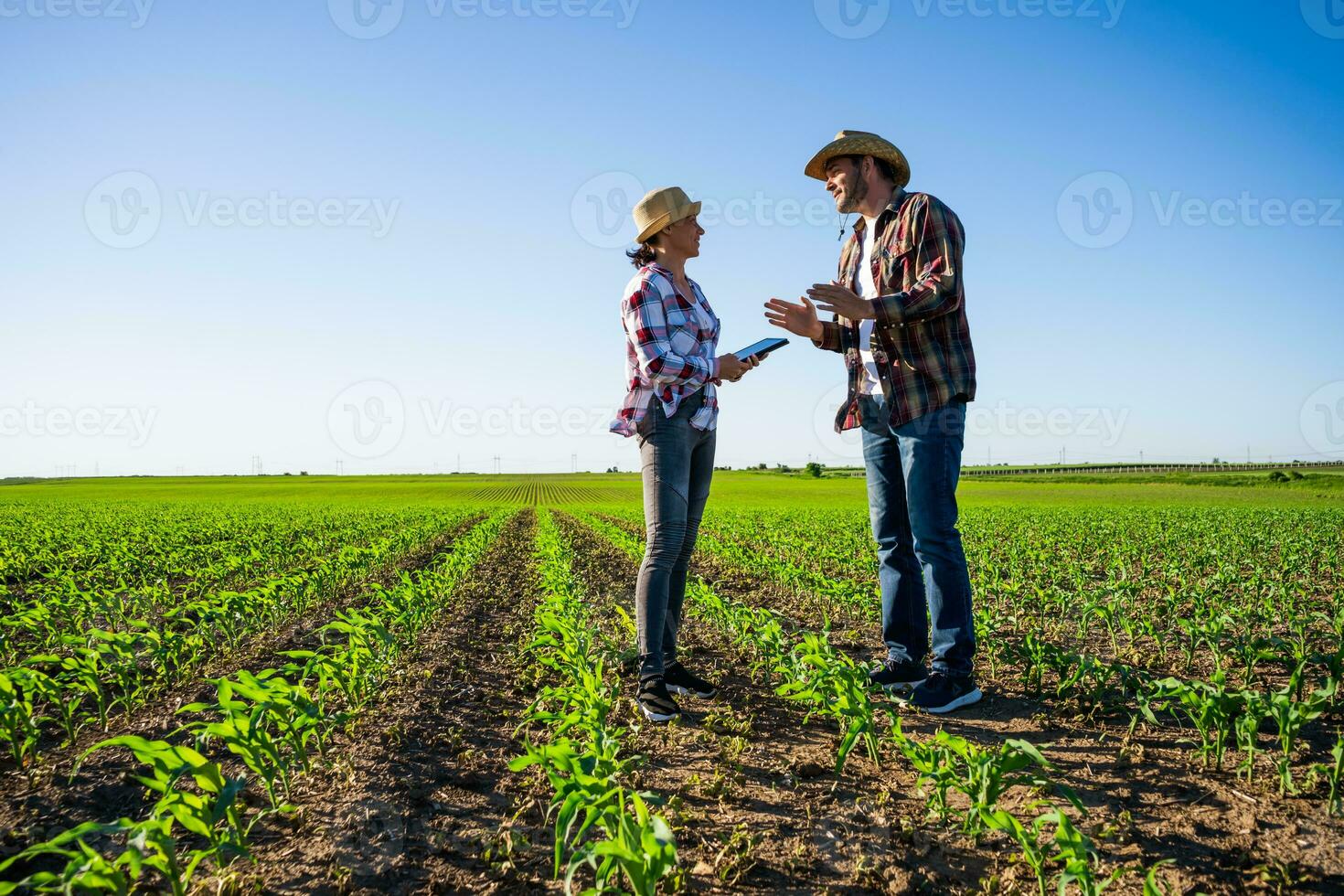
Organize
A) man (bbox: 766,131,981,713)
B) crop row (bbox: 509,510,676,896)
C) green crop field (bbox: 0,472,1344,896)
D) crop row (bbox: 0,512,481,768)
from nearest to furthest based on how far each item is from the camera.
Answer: crop row (bbox: 509,510,676,896) < green crop field (bbox: 0,472,1344,896) < crop row (bbox: 0,512,481,768) < man (bbox: 766,131,981,713)

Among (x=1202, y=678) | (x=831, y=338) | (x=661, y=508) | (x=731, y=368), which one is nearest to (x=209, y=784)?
(x=661, y=508)

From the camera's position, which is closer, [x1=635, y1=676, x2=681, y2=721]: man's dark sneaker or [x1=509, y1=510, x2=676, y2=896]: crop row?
[x1=509, y1=510, x2=676, y2=896]: crop row

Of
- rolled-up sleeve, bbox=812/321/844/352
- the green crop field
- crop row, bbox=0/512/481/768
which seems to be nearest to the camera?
the green crop field

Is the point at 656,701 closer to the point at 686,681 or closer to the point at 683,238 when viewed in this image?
the point at 686,681

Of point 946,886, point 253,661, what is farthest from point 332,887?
point 253,661

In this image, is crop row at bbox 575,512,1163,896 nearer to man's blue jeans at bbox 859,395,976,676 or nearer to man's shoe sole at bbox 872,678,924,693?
man's shoe sole at bbox 872,678,924,693

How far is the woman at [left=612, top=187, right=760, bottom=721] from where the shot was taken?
3.38m

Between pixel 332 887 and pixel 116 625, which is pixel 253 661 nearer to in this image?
pixel 116 625

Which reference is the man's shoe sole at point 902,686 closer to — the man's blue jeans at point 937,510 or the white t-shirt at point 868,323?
the man's blue jeans at point 937,510

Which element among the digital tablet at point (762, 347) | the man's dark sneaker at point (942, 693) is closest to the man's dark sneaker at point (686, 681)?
the man's dark sneaker at point (942, 693)

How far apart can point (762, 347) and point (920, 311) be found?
0.81m

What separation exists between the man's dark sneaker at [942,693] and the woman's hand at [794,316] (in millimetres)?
1873

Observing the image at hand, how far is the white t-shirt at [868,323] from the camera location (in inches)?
149

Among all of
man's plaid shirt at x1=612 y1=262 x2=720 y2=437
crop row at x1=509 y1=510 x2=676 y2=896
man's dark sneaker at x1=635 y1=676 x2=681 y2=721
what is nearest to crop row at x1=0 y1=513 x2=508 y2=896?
crop row at x1=509 y1=510 x2=676 y2=896
